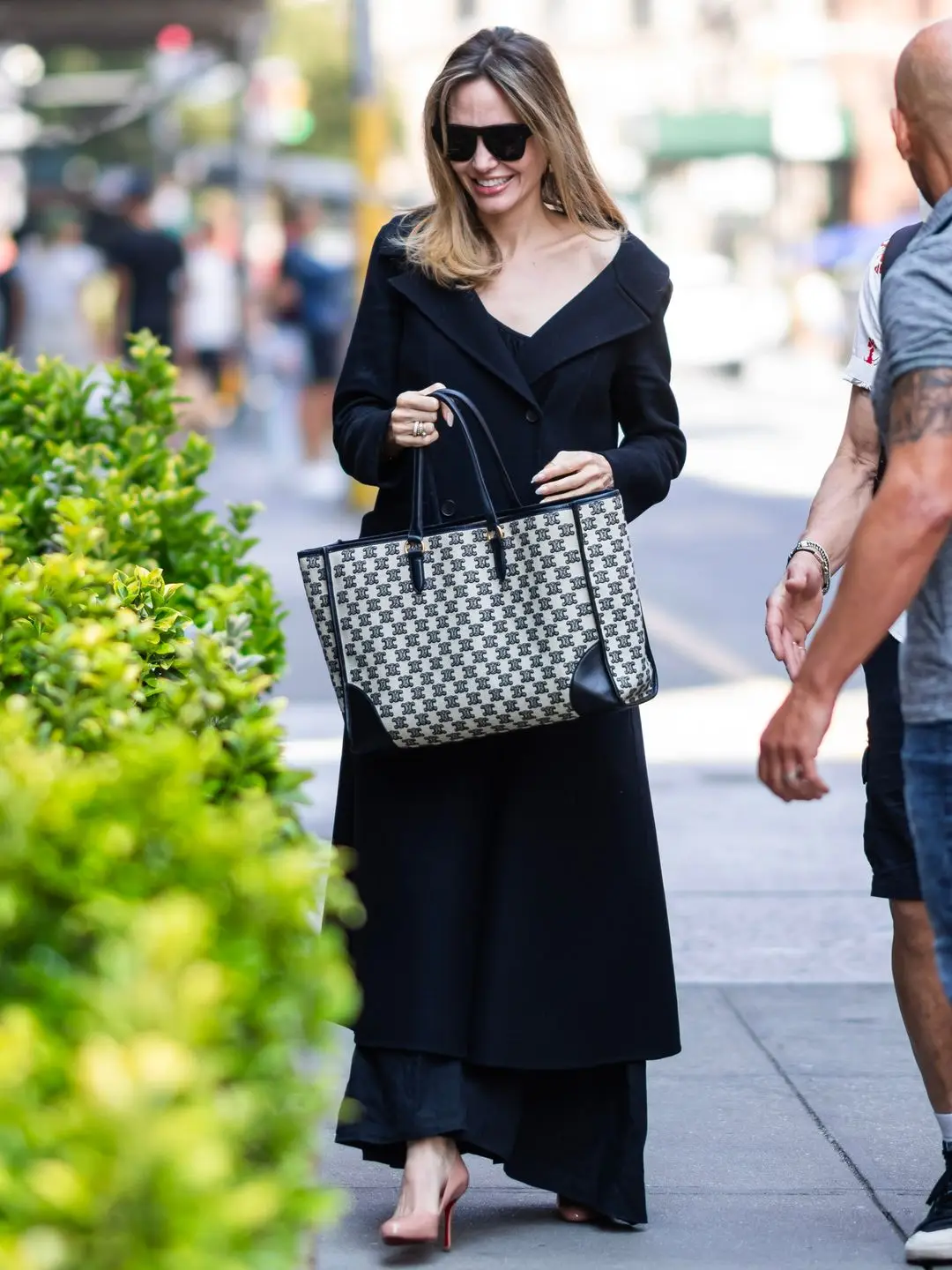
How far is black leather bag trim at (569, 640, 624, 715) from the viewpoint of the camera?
3.45 metres

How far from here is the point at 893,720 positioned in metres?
3.58

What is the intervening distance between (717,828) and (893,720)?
3.63m

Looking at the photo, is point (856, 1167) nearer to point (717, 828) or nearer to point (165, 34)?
point (717, 828)

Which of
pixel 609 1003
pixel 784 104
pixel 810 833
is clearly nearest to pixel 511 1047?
pixel 609 1003

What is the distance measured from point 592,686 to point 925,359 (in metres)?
→ 0.90

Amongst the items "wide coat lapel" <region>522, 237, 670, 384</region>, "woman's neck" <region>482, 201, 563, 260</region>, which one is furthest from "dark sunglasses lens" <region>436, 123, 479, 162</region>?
"wide coat lapel" <region>522, 237, 670, 384</region>

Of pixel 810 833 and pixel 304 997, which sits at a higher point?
pixel 304 997

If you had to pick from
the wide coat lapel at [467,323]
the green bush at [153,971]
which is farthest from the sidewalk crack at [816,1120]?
the green bush at [153,971]

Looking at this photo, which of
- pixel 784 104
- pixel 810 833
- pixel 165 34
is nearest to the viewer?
pixel 810 833

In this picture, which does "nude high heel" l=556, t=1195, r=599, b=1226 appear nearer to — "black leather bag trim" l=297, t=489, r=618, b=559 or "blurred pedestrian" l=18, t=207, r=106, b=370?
"black leather bag trim" l=297, t=489, r=618, b=559

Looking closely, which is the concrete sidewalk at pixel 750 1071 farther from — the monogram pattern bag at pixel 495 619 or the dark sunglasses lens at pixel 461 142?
the dark sunglasses lens at pixel 461 142

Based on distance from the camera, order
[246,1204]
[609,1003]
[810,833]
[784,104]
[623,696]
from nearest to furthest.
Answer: [246,1204] < [623,696] < [609,1003] < [810,833] < [784,104]

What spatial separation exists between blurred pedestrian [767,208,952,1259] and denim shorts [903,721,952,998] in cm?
59

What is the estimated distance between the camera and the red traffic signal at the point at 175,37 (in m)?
24.7
